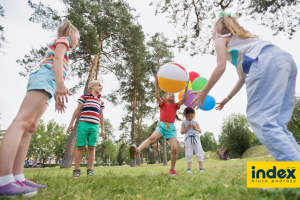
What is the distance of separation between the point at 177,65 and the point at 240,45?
80.1 inches

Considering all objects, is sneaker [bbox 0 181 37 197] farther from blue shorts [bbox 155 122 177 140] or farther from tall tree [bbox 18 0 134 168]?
tall tree [bbox 18 0 134 168]

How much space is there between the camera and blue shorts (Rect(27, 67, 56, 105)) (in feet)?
6.01

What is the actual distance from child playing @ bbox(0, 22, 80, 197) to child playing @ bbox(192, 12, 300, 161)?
157 cm

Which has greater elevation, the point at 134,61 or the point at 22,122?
the point at 134,61

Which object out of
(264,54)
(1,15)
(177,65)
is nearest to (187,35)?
(177,65)

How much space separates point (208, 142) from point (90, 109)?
5584 cm

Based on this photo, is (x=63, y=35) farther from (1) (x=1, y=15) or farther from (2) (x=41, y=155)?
(2) (x=41, y=155)

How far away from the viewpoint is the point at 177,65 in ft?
12.4

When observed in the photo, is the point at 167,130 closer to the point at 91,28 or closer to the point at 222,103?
the point at 222,103

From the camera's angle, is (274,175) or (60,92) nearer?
(274,175)

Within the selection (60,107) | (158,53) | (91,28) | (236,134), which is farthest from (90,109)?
(236,134)

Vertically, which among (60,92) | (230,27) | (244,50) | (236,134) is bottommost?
(60,92)

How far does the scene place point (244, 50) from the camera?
172 centimetres

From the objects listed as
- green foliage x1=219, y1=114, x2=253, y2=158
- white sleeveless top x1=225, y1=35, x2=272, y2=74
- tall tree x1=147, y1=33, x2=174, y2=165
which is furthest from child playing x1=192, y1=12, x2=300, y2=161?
green foliage x1=219, y1=114, x2=253, y2=158
